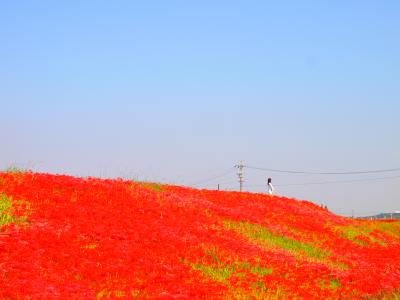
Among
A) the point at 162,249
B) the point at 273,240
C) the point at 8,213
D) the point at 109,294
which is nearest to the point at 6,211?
the point at 8,213

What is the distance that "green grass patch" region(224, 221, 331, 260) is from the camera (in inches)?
1310

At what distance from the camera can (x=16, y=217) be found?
2494 centimetres

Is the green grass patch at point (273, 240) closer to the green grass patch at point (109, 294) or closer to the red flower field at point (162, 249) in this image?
the red flower field at point (162, 249)

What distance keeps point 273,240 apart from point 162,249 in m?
11.1

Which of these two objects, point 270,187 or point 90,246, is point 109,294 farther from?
point 270,187

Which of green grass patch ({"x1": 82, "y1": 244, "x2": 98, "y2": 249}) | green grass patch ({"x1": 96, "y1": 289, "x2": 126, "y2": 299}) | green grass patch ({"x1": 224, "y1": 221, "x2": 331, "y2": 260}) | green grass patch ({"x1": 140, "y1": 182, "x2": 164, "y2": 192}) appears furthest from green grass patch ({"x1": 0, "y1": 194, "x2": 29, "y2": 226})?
green grass patch ({"x1": 140, "y1": 182, "x2": 164, "y2": 192})

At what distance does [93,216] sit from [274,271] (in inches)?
353

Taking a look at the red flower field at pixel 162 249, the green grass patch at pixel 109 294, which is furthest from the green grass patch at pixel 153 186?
the green grass patch at pixel 109 294

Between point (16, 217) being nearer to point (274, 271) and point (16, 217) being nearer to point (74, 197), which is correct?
point (74, 197)

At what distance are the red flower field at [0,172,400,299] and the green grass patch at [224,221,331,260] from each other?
0.38 feet

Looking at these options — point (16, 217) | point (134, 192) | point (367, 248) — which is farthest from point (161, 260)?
point (367, 248)

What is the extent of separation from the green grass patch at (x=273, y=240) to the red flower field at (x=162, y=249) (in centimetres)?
12

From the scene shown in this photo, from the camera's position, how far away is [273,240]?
113ft

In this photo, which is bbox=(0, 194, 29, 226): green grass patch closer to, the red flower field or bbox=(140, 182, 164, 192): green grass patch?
the red flower field
